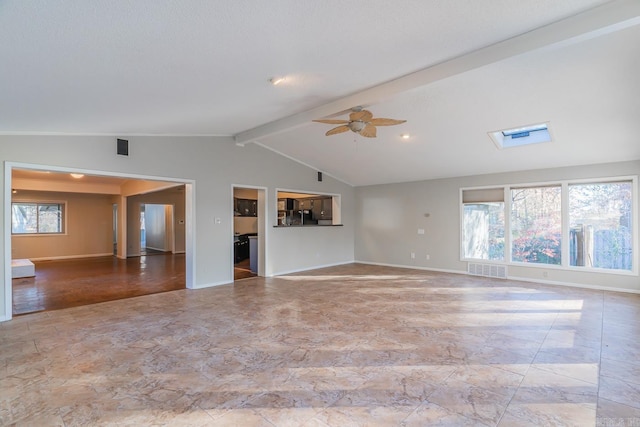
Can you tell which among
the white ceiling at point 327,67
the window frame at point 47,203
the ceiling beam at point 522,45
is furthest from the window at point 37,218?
the ceiling beam at point 522,45

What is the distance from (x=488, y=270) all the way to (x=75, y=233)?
12407 mm

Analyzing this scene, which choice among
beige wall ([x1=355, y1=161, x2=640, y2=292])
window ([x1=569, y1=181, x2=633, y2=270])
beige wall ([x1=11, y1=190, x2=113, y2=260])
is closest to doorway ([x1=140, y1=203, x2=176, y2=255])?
beige wall ([x1=11, y1=190, x2=113, y2=260])

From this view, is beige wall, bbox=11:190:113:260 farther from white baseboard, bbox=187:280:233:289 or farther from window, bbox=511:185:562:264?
window, bbox=511:185:562:264

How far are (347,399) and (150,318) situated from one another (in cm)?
309

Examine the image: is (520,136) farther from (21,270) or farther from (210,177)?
(21,270)

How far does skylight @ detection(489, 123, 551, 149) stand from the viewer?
5.23 m

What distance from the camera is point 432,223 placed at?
777 cm

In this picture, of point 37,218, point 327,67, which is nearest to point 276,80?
point 327,67

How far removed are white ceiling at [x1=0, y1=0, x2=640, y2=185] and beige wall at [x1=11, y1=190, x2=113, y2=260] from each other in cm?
738

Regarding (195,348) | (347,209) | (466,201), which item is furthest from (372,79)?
(347,209)

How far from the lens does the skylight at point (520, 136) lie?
17.2 ft

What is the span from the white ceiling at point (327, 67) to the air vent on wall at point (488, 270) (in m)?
2.60

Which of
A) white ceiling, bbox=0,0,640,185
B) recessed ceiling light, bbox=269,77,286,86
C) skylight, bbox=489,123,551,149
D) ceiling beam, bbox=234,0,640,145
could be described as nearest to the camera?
white ceiling, bbox=0,0,640,185

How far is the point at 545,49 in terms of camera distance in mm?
2848
